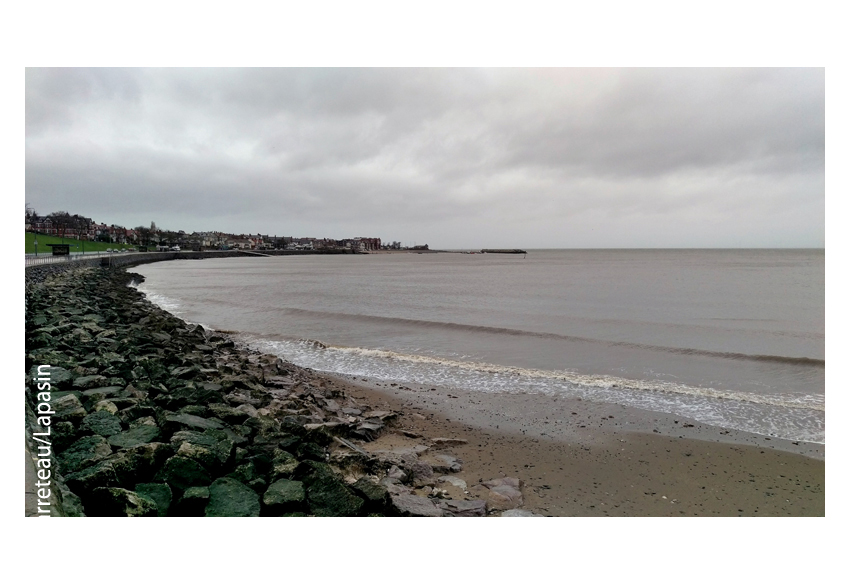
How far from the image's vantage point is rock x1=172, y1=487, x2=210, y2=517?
13.2ft

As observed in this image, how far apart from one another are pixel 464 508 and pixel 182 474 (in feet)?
9.41

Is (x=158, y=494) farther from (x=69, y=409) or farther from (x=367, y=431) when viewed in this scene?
(x=367, y=431)

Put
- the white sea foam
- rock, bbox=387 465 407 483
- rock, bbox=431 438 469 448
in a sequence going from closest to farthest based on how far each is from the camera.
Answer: rock, bbox=387 465 407 483 < rock, bbox=431 438 469 448 < the white sea foam

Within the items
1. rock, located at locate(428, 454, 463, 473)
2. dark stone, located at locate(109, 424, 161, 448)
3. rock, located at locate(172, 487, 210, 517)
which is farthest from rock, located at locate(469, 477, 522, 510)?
dark stone, located at locate(109, 424, 161, 448)

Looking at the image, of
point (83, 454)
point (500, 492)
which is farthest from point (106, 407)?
point (500, 492)

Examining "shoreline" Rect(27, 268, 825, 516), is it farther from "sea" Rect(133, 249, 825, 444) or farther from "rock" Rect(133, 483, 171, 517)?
"sea" Rect(133, 249, 825, 444)

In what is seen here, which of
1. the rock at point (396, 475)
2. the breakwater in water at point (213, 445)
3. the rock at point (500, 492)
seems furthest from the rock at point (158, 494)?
the rock at point (500, 492)

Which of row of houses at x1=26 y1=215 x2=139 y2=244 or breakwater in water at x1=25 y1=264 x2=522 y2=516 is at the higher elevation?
row of houses at x1=26 y1=215 x2=139 y2=244

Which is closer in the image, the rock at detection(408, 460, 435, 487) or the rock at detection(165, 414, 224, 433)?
the rock at detection(408, 460, 435, 487)

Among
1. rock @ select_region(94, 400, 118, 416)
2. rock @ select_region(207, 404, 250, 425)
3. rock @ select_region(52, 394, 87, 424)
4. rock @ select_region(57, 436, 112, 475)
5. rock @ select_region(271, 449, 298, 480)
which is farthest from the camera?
rock @ select_region(207, 404, 250, 425)

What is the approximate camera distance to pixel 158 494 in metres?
4.04

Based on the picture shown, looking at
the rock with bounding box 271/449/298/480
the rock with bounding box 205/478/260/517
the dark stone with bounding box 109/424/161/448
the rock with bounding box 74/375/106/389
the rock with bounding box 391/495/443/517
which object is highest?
the rock with bounding box 74/375/106/389
